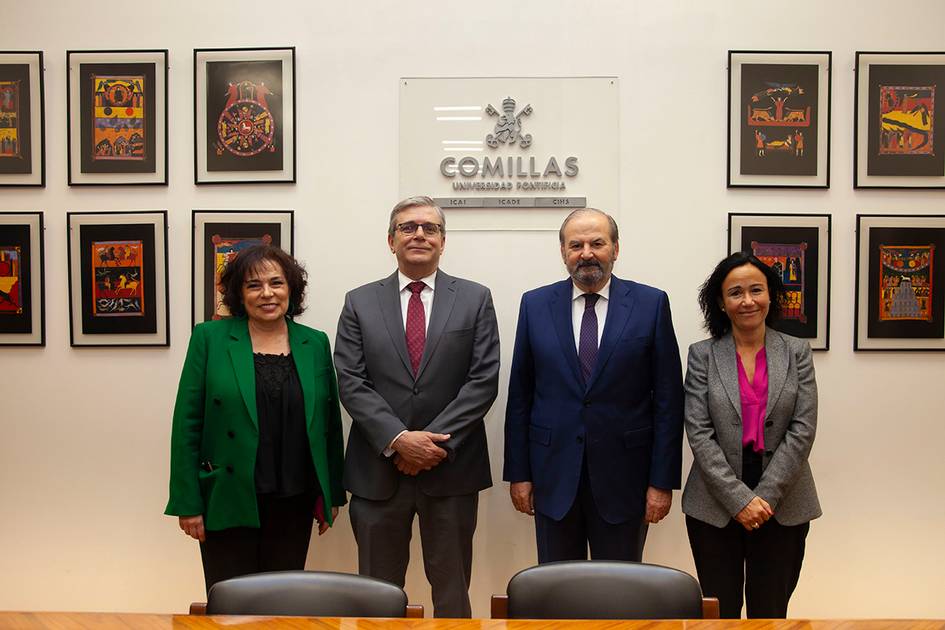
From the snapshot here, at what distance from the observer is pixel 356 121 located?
10.8 feet

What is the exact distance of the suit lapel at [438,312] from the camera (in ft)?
8.78

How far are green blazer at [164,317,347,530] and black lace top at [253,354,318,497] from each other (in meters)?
0.03

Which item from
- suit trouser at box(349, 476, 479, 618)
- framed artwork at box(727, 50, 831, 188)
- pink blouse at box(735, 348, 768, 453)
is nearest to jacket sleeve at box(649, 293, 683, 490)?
pink blouse at box(735, 348, 768, 453)

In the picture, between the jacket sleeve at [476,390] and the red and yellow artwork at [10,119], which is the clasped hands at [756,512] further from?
the red and yellow artwork at [10,119]

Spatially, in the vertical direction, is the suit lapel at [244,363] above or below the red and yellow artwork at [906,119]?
below

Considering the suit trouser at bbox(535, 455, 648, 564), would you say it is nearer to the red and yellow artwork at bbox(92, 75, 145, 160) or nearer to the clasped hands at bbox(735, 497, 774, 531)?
the clasped hands at bbox(735, 497, 774, 531)

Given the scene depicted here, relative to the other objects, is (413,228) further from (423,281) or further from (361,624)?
(361,624)

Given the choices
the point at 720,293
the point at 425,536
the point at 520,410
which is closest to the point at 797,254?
the point at 720,293

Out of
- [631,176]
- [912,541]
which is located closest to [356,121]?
[631,176]

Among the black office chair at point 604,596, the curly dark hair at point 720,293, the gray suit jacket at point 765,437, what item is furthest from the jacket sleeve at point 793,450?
the black office chair at point 604,596

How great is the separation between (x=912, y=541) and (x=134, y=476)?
3734mm

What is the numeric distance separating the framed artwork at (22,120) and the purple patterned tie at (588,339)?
266 cm

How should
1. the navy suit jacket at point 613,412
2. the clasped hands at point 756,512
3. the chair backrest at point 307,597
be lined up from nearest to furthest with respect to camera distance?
the chair backrest at point 307,597 → the clasped hands at point 756,512 → the navy suit jacket at point 613,412

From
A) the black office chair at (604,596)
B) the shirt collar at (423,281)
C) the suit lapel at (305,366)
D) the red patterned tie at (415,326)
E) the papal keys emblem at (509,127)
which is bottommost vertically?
the black office chair at (604,596)
